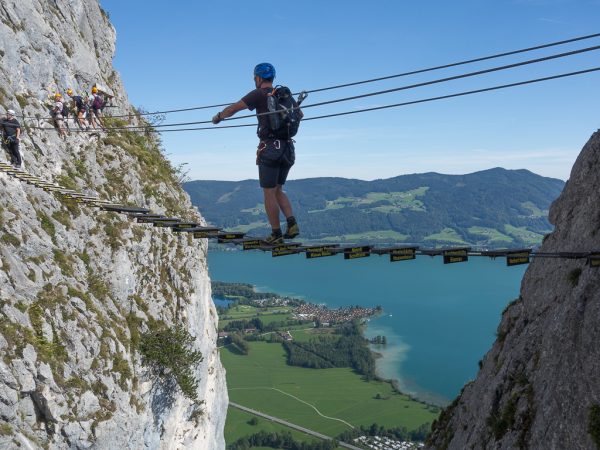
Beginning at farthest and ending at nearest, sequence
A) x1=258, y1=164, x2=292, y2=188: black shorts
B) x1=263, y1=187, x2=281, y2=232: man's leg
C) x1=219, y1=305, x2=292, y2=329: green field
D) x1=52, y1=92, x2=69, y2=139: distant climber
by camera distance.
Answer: x1=219, y1=305, x2=292, y2=329: green field
x1=52, y1=92, x2=69, y2=139: distant climber
x1=263, y1=187, x2=281, y2=232: man's leg
x1=258, y1=164, x2=292, y2=188: black shorts

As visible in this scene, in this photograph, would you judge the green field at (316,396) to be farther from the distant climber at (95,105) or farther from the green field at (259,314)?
the distant climber at (95,105)

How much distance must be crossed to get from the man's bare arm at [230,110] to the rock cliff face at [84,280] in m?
13.7

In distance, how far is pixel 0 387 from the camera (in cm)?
1861

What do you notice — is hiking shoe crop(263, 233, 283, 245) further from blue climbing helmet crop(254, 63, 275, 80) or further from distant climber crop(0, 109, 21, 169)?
distant climber crop(0, 109, 21, 169)

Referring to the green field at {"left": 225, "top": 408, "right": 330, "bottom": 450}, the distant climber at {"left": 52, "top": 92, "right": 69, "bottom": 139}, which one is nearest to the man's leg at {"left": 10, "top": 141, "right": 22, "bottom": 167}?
the distant climber at {"left": 52, "top": 92, "right": 69, "bottom": 139}

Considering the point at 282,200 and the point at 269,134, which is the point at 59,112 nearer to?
the point at 282,200

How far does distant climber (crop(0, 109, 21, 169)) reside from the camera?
23.0 m

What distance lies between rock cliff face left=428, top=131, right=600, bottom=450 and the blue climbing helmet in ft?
22.8

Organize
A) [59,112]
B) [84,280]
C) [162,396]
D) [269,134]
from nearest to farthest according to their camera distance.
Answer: [269,134], [84,280], [162,396], [59,112]

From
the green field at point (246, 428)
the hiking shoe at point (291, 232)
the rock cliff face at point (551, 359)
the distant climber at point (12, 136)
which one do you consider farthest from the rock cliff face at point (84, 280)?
the green field at point (246, 428)

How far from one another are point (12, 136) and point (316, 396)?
10858 cm

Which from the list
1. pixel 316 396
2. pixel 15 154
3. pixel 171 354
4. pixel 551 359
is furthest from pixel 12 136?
pixel 316 396

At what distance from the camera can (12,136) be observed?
23.3 m

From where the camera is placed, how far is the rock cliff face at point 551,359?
8.80m
